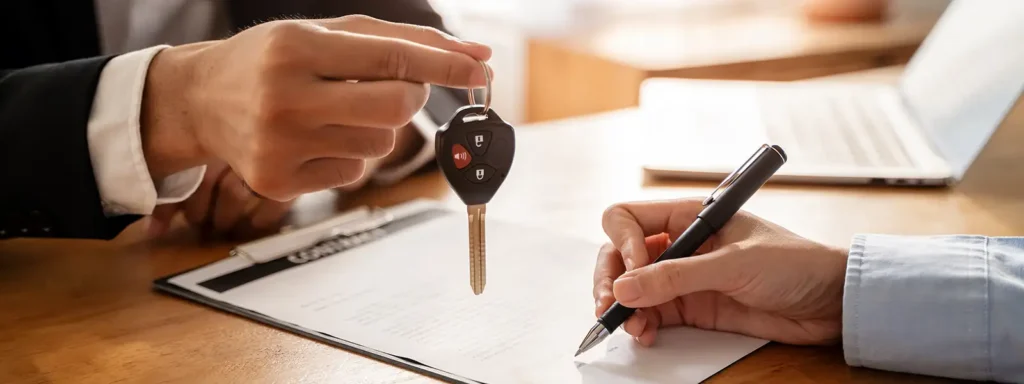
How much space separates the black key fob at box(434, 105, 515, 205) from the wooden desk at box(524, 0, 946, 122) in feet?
4.41

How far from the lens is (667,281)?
58 cm

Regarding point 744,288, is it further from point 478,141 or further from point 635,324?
point 478,141

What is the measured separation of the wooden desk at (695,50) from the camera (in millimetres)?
2017

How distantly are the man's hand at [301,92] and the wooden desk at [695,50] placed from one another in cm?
131

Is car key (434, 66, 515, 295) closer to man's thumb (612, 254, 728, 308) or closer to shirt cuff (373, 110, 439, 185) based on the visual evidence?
man's thumb (612, 254, 728, 308)

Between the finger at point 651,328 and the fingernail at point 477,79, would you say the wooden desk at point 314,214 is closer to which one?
the finger at point 651,328

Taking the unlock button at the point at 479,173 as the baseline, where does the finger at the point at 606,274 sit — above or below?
below

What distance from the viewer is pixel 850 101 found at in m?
1.33

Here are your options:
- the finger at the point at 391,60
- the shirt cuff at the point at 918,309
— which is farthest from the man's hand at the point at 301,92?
the shirt cuff at the point at 918,309

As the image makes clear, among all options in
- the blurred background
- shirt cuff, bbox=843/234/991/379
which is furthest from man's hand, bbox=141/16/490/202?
the blurred background

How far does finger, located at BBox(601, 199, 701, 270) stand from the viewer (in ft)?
2.19

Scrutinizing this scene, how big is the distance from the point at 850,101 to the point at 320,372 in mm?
997

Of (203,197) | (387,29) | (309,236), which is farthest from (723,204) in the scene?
(203,197)

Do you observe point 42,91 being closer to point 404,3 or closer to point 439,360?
point 439,360
